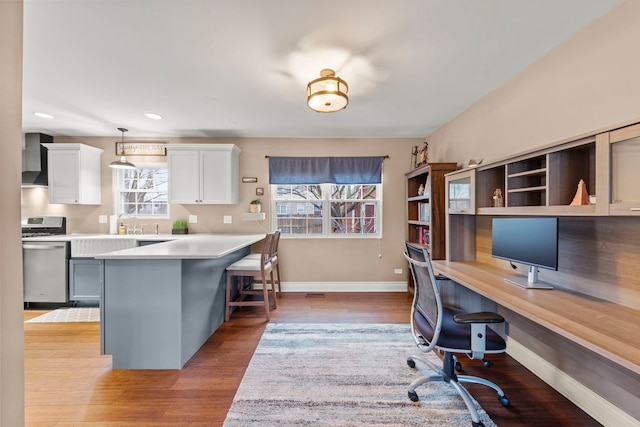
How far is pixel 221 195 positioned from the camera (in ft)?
12.4

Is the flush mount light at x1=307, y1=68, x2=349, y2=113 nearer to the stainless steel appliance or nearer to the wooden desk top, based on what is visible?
the wooden desk top

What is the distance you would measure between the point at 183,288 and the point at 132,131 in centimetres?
293

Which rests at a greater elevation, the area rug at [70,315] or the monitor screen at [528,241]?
the monitor screen at [528,241]

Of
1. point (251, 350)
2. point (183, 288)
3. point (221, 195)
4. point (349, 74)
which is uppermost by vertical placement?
point (349, 74)

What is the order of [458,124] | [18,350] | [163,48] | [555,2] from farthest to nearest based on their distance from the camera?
[458,124]
[163,48]
[555,2]
[18,350]

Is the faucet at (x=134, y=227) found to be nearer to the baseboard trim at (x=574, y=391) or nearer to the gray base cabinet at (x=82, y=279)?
the gray base cabinet at (x=82, y=279)

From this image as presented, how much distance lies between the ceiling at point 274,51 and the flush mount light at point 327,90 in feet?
0.43

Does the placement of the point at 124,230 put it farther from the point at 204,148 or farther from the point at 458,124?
the point at 458,124

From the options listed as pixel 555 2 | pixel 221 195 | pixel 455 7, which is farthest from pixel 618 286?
pixel 221 195

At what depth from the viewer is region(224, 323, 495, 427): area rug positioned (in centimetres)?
159

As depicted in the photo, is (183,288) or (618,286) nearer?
(618,286)

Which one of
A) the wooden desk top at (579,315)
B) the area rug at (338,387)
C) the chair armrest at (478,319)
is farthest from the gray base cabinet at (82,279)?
the wooden desk top at (579,315)

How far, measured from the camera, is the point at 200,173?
12.3 ft

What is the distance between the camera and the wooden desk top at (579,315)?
1.00 metres
